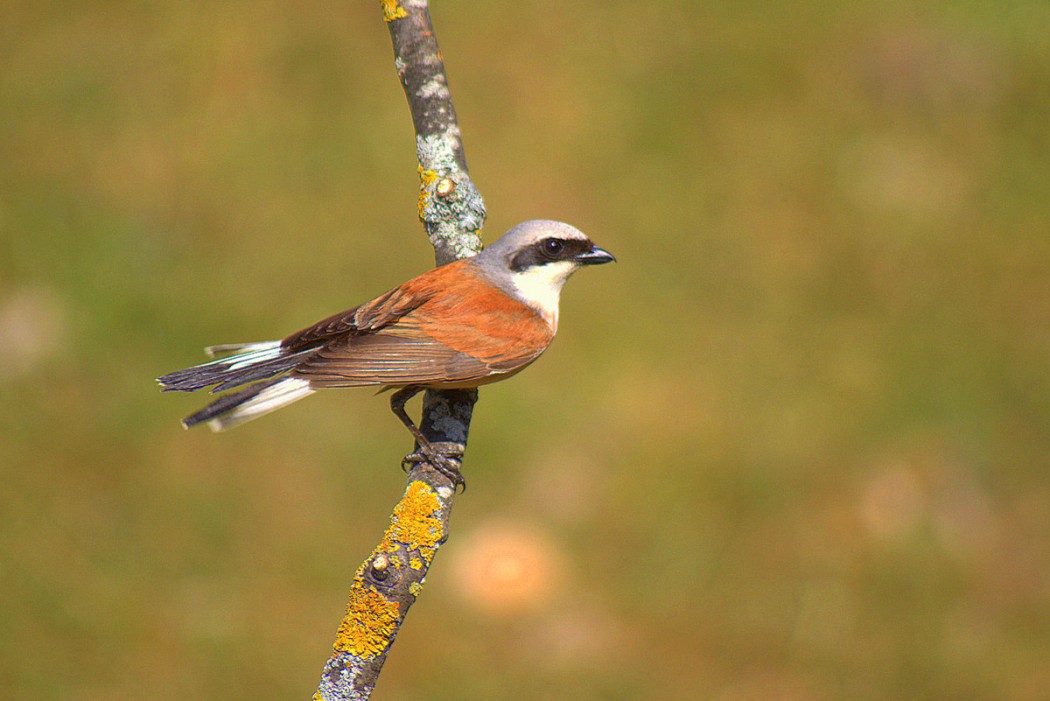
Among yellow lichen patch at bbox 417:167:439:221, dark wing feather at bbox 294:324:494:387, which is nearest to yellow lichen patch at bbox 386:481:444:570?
dark wing feather at bbox 294:324:494:387

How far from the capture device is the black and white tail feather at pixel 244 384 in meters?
3.44

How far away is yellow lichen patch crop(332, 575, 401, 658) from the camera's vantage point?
108 inches

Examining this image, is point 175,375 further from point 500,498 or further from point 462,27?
point 462,27

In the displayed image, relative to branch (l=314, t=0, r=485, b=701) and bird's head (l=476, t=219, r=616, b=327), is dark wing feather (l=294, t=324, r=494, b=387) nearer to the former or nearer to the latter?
branch (l=314, t=0, r=485, b=701)

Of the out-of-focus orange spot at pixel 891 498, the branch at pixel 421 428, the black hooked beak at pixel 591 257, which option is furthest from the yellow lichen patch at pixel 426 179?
the out-of-focus orange spot at pixel 891 498

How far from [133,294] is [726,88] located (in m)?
4.48

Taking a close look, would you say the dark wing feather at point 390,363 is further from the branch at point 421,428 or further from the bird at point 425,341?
the branch at point 421,428

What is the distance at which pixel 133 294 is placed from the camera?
265 inches

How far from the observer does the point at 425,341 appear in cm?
366

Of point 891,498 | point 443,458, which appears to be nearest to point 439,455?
point 443,458

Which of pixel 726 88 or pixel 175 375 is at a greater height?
pixel 726 88

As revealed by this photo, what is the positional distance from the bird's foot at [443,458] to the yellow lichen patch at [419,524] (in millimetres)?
156

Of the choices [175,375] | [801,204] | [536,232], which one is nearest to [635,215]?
[801,204]

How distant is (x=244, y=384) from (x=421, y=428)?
2.07 feet
